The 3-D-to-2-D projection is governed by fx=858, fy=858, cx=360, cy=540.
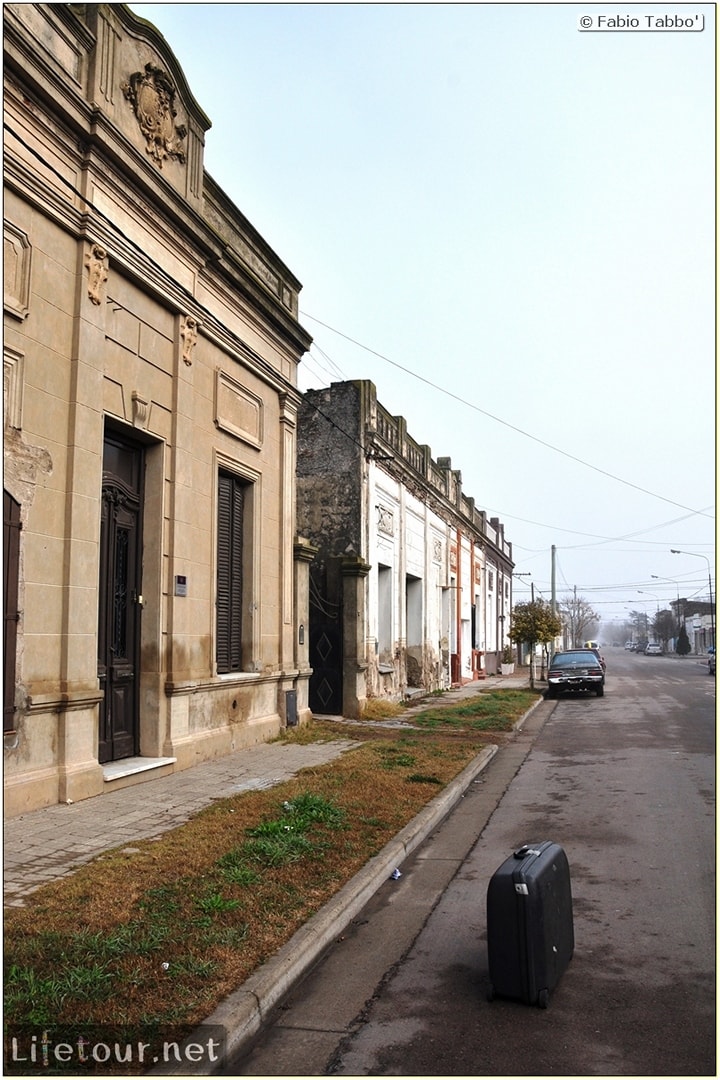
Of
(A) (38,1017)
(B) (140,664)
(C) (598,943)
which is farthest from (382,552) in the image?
(A) (38,1017)

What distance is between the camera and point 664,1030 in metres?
4.02

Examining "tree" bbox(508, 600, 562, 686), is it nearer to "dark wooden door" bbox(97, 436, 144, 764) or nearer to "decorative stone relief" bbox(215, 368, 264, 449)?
"decorative stone relief" bbox(215, 368, 264, 449)

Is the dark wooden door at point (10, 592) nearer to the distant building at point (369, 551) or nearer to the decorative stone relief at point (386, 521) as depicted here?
the distant building at point (369, 551)

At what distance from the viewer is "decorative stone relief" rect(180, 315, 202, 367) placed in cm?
1059

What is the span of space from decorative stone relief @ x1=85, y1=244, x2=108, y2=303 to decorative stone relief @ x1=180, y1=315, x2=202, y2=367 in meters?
1.88

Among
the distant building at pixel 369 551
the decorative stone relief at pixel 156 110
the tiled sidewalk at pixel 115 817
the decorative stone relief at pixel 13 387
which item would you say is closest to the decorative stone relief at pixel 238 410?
the decorative stone relief at pixel 156 110

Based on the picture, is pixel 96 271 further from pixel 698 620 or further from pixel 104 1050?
pixel 698 620

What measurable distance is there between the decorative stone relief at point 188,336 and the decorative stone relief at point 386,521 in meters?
9.78

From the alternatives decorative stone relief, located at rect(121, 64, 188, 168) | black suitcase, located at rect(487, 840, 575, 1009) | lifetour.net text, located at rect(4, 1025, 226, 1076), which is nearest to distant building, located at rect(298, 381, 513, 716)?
decorative stone relief, located at rect(121, 64, 188, 168)

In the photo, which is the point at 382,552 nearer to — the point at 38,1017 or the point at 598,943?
the point at 598,943

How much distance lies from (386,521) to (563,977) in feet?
53.6

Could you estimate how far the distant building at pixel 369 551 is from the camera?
17.8 metres

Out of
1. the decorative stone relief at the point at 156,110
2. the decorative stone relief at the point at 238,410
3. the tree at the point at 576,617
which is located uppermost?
the decorative stone relief at the point at 156,110

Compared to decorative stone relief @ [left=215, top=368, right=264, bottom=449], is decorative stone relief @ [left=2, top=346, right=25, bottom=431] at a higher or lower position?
lower
